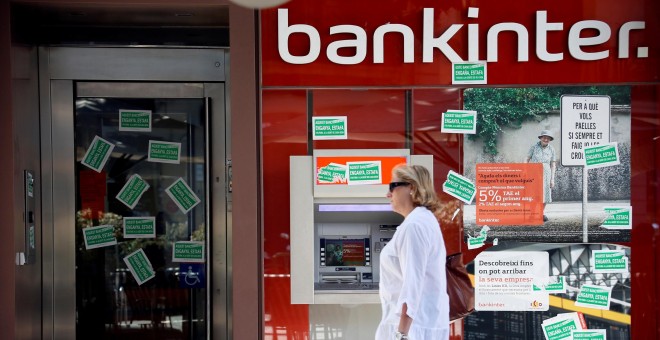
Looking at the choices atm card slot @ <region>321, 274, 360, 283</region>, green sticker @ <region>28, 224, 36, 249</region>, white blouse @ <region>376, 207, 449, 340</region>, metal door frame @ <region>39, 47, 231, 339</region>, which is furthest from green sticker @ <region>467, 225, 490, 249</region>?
green sticker @ <region>28, 224, 36, 249</region>

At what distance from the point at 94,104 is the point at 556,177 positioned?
Answer: 322cm

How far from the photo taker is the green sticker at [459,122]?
4996mm

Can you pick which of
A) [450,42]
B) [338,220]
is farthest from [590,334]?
[450,42]

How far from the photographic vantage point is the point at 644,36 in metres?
5.02

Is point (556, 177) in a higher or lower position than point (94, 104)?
lower

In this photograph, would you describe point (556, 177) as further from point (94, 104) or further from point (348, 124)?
point (94, 104)

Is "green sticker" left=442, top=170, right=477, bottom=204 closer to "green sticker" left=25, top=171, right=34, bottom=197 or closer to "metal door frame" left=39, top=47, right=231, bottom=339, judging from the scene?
"metal door frame" left=39, top=47, right=231, bottom=339

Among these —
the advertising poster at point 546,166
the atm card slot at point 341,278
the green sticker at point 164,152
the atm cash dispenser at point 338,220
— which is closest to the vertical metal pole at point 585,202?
the advertising poster at point 546,166

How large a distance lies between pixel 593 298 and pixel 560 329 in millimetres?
284

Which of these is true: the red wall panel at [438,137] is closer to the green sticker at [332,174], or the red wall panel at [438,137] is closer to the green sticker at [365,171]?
the green sticker at [365,171]

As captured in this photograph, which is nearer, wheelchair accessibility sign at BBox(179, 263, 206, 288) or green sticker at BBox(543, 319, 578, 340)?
green sticker at BBox(543, 319, 578, 340)

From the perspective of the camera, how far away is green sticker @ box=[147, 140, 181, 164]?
584 centimetres

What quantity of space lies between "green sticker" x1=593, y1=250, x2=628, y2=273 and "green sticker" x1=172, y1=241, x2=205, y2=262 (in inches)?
106

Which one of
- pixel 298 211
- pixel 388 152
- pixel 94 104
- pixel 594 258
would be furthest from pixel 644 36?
pixel 94 104
